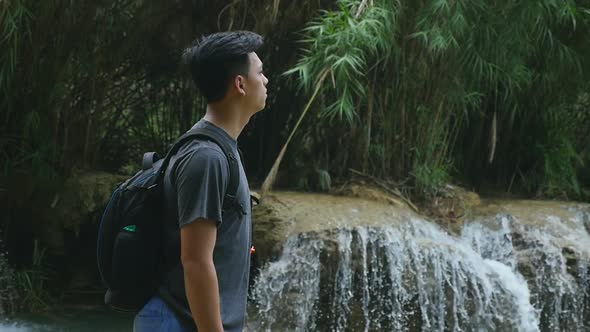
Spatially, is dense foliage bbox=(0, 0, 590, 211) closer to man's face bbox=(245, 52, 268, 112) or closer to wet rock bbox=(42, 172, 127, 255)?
wet rock bbox=(42, 172, 127, 255)

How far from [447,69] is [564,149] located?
1548mm

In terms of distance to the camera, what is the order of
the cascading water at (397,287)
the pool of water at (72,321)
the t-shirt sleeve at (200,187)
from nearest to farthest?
the t-shirt sleeve at (200,187)
the cascading water at (397,287)
the pool of water at (72,321)

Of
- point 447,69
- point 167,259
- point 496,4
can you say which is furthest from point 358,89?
point 167,259

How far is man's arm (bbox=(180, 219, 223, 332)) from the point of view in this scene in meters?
1.65

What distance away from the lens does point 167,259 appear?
175 centimetres

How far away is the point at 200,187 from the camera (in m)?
1.65

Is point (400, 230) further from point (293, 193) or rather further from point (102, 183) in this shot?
point (102, 183)

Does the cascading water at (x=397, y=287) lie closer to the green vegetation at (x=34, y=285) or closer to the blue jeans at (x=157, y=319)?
the green vegetation at (x=34, y=285)

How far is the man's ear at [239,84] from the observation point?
5.98 feet

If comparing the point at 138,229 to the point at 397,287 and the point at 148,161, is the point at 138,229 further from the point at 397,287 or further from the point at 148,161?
the point at 397,287

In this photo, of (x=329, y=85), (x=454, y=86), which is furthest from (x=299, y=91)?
(x=454, y=86)

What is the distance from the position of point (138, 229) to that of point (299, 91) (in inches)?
189

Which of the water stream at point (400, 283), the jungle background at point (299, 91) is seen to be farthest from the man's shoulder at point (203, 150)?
the jungle background at point (299, 91)

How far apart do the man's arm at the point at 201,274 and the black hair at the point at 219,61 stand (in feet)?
1.04
